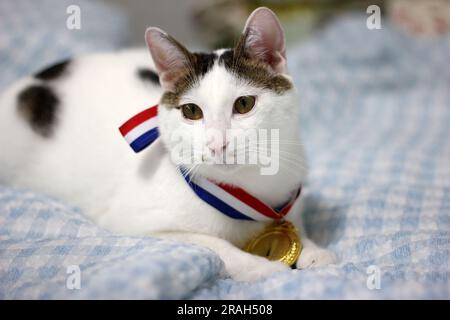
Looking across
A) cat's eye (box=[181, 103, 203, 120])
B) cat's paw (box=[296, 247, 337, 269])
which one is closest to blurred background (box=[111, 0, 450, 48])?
cat's eye (box=[181, 103, 203, 120])

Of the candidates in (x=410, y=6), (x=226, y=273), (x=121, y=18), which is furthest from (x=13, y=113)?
(x=410, y=6)

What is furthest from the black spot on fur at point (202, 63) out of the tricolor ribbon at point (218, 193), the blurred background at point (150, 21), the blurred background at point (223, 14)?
the blurred background at point (223, 14)

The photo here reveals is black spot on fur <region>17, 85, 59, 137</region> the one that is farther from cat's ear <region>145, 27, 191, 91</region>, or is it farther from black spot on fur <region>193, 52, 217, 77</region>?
black spot on fur <region>193, 52, 217, 77</region>

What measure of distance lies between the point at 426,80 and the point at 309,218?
1770 millimetres

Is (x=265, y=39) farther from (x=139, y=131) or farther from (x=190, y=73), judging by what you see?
(x=139, y=131)

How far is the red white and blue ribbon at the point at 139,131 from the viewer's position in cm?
132

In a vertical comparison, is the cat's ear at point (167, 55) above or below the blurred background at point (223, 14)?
below

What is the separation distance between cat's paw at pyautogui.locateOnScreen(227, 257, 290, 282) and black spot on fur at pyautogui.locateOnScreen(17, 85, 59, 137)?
3.23 ft

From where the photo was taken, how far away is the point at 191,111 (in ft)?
3.86

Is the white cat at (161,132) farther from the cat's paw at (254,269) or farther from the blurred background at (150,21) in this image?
the blurred background at (150,21)

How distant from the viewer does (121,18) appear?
3.15m

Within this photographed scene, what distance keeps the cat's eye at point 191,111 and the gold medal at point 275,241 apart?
0.43m

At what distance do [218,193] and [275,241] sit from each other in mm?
249

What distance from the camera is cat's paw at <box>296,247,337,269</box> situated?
121 centimetres
